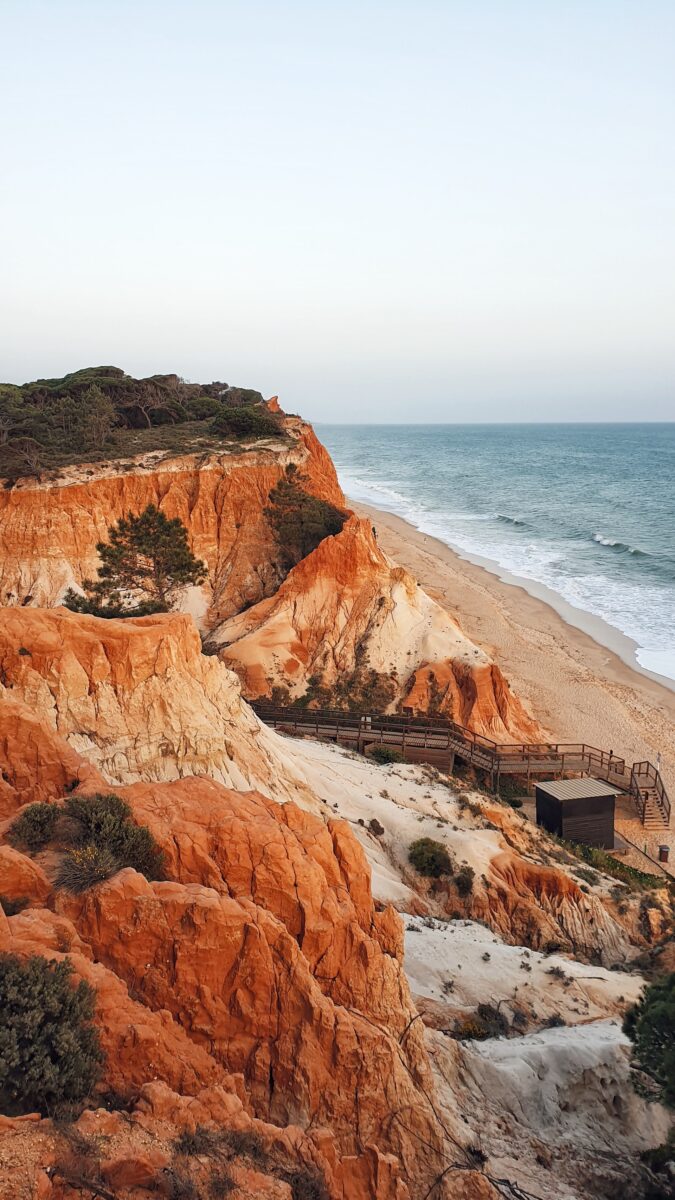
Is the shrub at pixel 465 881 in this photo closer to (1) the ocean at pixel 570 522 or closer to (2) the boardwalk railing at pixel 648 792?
(2) the boardwalk railing at pixel 648 792

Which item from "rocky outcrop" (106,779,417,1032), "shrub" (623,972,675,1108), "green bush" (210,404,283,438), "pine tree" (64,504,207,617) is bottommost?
"shrub" (623,972,675,1108)

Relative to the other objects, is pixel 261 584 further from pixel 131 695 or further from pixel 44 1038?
pixel 44 1038

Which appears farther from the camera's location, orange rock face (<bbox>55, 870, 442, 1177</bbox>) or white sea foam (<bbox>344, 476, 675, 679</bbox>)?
white sea foam (<bbox>344, 476, 675, 679</bbox>)

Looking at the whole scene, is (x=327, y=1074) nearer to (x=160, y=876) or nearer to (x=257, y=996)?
(x=257, y=996)

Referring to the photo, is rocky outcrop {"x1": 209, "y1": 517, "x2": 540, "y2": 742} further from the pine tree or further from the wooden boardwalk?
the pine tree

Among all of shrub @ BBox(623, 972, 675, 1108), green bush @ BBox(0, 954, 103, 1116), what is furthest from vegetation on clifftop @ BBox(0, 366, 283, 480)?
shrub @ BBox(623, 972, 675, 1108)

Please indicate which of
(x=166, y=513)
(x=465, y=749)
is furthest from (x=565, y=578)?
(x=465, y=749)

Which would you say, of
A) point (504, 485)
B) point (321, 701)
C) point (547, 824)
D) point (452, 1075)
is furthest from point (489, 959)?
point (504, 485)
